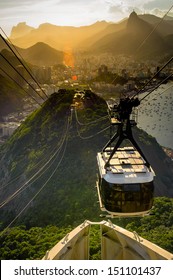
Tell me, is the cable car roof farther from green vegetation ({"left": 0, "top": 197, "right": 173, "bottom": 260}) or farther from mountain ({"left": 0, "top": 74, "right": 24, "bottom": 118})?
mountain ({"left": 0, "top": 74, "right": 24, "bottom": 118})

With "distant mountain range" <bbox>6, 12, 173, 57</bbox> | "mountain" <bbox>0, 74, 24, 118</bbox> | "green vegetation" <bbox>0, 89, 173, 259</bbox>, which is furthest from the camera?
"mountain" <bbox>0, 74, 24, 118</bbox>

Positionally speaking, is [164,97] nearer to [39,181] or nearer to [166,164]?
[166,164]

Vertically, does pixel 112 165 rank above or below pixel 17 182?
above

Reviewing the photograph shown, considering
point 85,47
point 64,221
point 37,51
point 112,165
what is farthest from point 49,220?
point 37,51

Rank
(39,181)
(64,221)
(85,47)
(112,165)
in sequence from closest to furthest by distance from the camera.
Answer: (112,165) < (64,221) < (39,181) < (85,47)

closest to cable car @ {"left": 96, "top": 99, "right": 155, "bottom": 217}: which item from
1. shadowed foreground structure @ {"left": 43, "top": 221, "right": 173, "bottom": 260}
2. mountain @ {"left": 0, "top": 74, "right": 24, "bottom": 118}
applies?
shadowed foreground structure @ {"left": 43, "top": 221, "right": 173, "bottom": 260}

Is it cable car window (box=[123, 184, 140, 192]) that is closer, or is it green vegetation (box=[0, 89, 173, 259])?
cable car window (box=[123, 184, 140, 192])
